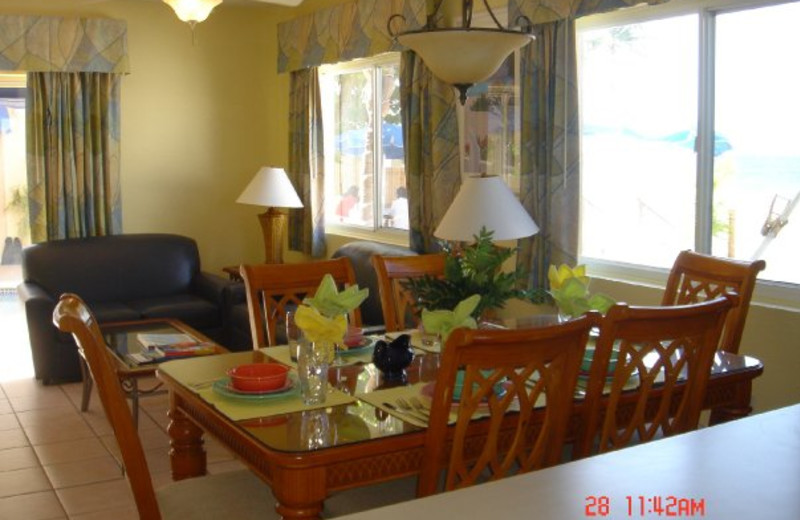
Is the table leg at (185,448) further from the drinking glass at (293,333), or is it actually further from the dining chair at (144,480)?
the drinking glass at (293,333)

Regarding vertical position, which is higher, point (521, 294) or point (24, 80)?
point (24, 80)

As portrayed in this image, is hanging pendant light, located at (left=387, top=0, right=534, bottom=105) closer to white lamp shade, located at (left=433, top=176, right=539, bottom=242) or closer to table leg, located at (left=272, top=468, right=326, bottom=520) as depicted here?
table leg, located at (left=272, top=468, right=326, bottom=520)

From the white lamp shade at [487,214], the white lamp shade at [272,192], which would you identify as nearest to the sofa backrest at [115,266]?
the white lamp shade at [272,192]

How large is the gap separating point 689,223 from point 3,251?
5.02 meters

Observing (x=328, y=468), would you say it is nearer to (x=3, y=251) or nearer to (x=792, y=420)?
(x=792, y=420)

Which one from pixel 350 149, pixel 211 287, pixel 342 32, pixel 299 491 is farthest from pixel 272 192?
pixel 299 491

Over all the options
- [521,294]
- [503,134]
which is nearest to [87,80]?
[503,134]

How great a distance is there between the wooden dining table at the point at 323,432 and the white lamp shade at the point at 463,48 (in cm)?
86

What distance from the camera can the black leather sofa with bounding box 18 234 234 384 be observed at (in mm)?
5645

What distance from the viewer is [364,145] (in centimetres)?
636

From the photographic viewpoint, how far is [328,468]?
208cm

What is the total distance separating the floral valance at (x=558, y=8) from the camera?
3.92 metres

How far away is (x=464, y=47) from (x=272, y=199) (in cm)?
414

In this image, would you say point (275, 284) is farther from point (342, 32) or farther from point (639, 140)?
point (342, 32)
